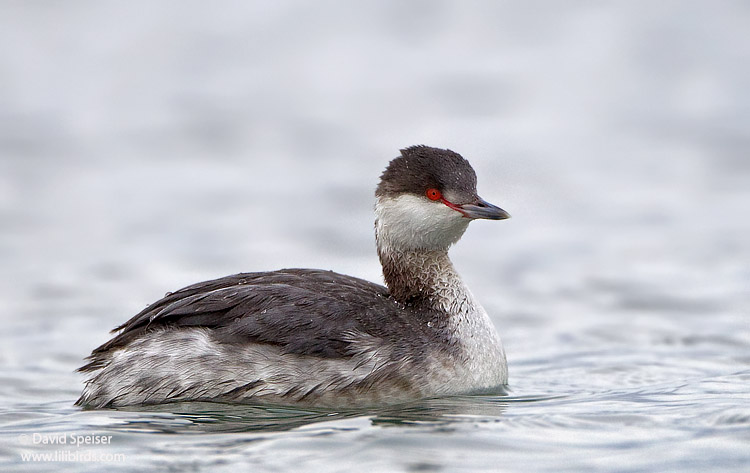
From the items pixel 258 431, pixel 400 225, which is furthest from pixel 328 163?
pixel 258 431

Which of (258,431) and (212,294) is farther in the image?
(212,294)

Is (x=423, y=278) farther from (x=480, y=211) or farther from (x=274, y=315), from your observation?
(x=274, y=315)

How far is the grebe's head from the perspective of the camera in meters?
9.08

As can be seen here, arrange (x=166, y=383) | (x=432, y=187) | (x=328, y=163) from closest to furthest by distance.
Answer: (x=166, y=383) → (x=432, y=187) → (x=328, y=163)

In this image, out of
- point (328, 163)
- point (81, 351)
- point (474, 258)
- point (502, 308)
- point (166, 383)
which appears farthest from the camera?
point (328, 163)

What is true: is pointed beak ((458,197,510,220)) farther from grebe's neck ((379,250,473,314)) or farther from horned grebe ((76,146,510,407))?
grebe's neck ((379,250,473,314))

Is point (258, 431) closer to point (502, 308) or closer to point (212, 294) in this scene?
point (212, 294)

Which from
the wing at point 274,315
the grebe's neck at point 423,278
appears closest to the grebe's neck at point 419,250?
the grebe's neck at point 423,278

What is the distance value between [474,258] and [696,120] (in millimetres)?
5502

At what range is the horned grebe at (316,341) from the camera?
8461 mm

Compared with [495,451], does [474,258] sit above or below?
above

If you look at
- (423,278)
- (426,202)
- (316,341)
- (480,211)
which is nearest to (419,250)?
(423,278)

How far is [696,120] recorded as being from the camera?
1809cm

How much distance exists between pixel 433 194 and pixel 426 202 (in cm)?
8
